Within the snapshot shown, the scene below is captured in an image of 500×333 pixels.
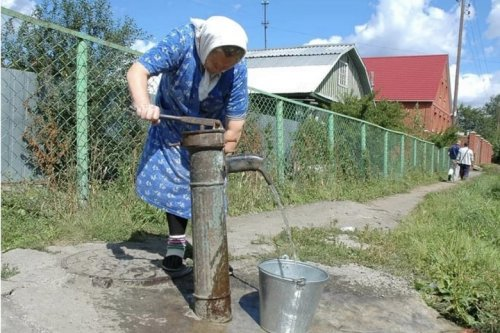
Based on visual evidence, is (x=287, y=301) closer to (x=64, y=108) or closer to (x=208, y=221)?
(x=208, y=221)

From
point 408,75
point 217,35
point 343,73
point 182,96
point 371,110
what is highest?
point 408,75

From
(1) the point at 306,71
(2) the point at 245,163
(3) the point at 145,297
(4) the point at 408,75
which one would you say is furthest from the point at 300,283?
(4) the point at 408,75

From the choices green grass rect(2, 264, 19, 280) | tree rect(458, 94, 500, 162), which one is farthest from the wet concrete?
tree rect(458, 94, 500, 162)

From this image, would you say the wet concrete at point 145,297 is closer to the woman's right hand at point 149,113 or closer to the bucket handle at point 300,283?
the bucket handle at point 300,283

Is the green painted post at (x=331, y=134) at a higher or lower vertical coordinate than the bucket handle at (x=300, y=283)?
higher

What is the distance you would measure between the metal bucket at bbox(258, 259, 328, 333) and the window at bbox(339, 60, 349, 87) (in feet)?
84.2

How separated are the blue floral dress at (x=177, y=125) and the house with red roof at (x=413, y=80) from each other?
39370mm

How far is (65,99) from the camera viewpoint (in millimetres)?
4473

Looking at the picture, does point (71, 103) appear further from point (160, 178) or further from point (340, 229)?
point (340, 229)

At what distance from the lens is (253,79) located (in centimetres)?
2439

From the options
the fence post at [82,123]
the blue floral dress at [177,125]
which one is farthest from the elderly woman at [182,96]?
the fence post at [82,123]

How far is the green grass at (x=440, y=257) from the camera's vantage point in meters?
3.23

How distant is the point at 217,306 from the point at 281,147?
5135mm

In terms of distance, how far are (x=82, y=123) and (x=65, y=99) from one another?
0.25 metres
